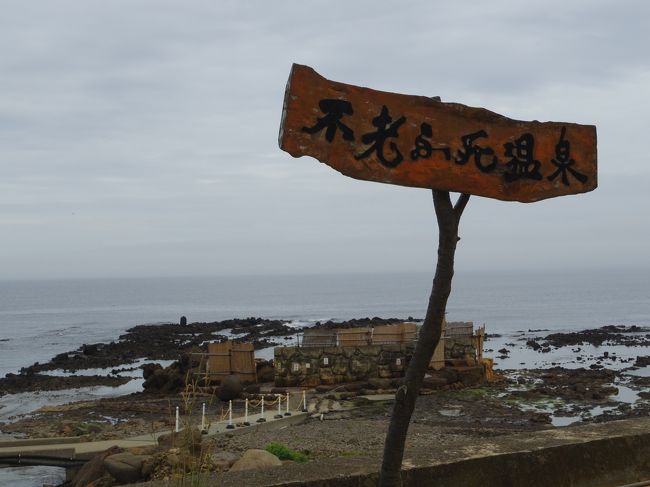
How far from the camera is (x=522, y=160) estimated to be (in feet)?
13.4

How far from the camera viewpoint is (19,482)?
1544 cm

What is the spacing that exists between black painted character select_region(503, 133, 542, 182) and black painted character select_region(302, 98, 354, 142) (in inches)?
41.0

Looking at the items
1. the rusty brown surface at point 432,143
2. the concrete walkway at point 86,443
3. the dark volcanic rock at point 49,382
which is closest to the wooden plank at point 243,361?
the concrete walkway at point 86,443

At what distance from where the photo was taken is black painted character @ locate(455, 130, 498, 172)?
3.88 meters

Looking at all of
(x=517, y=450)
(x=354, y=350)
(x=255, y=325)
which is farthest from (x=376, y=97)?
(x=255, y=325)

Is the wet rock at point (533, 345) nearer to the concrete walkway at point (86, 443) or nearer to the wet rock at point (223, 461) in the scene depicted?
the concrete walkway at point (86, 443)

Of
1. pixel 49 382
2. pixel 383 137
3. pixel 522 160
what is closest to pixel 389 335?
pixel 49 382

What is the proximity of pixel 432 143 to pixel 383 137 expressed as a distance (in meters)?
0.31

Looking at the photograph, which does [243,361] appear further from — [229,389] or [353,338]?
[353,338]

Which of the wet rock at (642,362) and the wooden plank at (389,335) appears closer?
the wooden plank at (389,335)

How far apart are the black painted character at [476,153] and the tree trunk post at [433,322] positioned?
0.20 m

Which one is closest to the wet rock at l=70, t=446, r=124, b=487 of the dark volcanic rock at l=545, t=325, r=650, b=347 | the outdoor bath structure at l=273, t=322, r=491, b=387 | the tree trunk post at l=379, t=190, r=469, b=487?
the tree trunk post at l=379, t=190, r=469, b=487

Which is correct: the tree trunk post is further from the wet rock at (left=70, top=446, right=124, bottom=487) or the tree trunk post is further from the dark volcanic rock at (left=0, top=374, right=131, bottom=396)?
the dark volcanic rock at (left=0, top=374, right=131, bottom=396)

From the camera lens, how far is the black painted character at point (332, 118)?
346 centimetres
